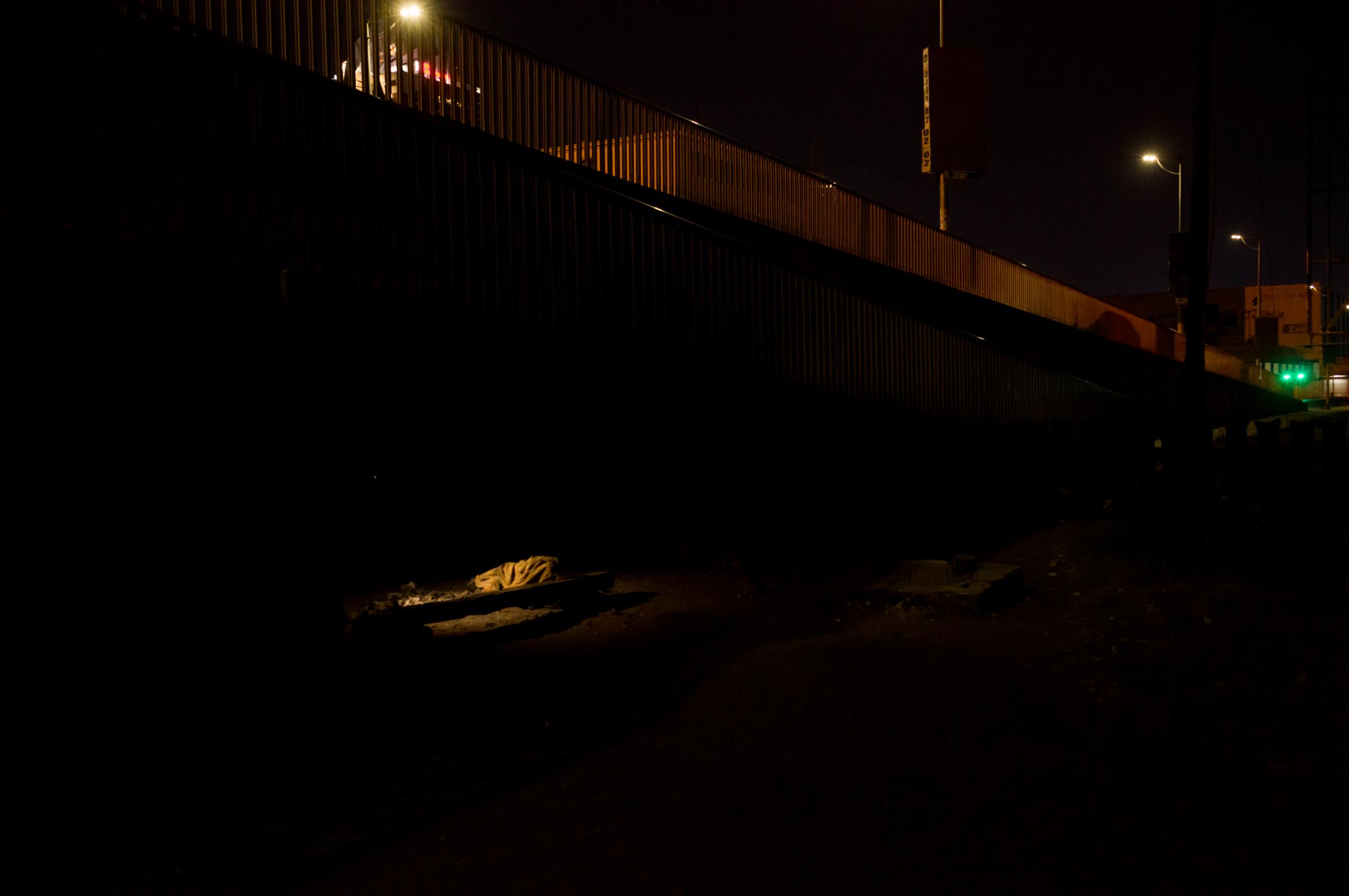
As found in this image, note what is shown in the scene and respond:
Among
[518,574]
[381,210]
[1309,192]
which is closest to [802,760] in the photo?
[518,574]

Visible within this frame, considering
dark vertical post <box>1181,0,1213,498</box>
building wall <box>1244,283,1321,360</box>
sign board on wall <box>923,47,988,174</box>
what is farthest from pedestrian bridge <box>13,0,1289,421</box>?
building wall <box>1244,283,1321,360</box>

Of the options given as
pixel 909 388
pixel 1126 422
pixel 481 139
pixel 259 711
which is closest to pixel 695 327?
pixel 481 139

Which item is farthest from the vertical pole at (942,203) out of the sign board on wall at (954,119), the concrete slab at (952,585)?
the concrete slab at (952,585)

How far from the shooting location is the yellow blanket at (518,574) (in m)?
9.88

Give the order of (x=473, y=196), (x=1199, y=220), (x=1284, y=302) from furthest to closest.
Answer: (x=1284, y=302) < (x=1199, y=220) < (x=473, y=196)

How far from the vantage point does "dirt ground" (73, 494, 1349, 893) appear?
12.8 feet

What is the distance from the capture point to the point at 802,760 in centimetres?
501

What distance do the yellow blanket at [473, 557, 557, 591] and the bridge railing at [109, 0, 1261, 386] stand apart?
16.0ft

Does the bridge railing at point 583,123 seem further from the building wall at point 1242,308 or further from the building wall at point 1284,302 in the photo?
the building wall at point 1284,302

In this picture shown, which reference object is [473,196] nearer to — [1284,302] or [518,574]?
[518,574]

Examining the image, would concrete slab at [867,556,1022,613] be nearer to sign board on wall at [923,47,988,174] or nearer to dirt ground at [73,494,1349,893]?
dirt ground at [73,494,1349,893]

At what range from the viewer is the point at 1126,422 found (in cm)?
1442

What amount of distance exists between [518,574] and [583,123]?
6.02 metres

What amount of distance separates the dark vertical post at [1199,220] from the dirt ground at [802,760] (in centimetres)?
524
